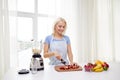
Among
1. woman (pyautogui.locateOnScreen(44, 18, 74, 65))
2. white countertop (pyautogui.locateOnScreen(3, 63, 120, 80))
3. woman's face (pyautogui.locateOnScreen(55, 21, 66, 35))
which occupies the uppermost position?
woman's face (pyautogui.locateOnScreen(55, 21, 66, 35))

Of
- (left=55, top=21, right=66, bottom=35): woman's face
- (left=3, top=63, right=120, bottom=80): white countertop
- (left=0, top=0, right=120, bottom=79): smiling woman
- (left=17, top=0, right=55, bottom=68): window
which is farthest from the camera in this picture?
(left=17, top=0, right=55, bottom=68): window

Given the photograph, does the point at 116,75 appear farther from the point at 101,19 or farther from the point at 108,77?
the point at 101,19

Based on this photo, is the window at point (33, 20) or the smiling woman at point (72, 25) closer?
the smiling woman at point (72, 25)

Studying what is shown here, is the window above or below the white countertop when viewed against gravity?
above

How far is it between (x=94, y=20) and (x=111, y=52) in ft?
2.78

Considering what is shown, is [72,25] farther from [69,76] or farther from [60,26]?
[69,76]

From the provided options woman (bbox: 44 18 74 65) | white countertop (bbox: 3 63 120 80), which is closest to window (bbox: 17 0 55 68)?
woman (bbox: 44 18 74 65)

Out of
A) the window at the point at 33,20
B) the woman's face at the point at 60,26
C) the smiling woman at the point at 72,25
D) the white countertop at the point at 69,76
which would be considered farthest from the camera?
the window at the point at 33,20

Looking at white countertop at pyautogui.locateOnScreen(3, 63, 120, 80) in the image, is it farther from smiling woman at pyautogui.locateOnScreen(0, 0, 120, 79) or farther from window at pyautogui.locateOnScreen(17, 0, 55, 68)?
window at pyautogui.locateOnScreen(17, 0, 55, 68)

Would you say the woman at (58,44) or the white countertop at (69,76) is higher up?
the woman at (58,44)

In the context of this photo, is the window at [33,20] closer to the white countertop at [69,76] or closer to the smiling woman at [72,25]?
the smiling woman at [72,25]

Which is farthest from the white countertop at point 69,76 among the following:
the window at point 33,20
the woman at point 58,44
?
the window at point 33,20

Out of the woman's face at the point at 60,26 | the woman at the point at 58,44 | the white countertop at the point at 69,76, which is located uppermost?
the woman's face at the point at 60,26

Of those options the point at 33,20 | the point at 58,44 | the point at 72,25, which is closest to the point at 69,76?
the point at 58,44
